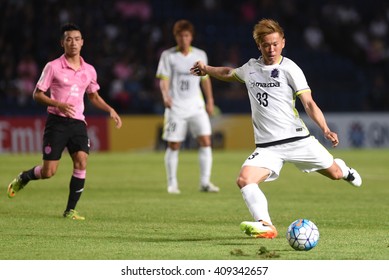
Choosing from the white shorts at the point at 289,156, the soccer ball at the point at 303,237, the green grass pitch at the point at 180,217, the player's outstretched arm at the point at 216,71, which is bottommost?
the green grass pitch at the point at 180,217

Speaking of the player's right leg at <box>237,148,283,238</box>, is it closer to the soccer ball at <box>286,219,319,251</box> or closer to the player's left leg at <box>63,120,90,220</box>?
the soccer ball at <box>286,219,319,251</box>

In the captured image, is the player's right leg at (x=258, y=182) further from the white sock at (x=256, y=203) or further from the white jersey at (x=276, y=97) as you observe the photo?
the white jersey at (x=276, y=97)

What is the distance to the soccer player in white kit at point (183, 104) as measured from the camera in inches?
605

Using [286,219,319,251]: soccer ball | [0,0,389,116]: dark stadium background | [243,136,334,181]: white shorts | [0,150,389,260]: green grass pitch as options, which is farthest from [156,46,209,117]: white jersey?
[0,0,389,116]: dark stadium background

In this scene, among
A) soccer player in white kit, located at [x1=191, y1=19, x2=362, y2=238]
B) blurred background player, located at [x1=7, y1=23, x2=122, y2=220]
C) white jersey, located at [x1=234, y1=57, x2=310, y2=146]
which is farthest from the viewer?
blurred background player, located at [x1=7, y1=23, x2=122, y2=220]

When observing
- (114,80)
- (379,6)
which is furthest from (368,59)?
(114,80)

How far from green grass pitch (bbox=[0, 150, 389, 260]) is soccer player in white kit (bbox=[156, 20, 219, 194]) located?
48cm

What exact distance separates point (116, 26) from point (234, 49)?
3.48 meters

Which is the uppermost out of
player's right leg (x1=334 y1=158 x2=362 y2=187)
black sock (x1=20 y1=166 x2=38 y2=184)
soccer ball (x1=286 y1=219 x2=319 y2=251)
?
player's right leg (x1=334 y1=158 x2=362 y2=187)

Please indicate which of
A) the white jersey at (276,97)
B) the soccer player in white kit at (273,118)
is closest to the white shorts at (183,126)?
the soccer player in white kit at (273,118)

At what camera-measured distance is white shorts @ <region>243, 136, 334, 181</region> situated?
9.52 meters

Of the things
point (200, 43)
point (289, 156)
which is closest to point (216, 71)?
point (289, 156)

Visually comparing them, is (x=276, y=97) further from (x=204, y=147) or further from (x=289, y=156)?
(x=204, y=147)

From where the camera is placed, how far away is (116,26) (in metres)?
28.2
